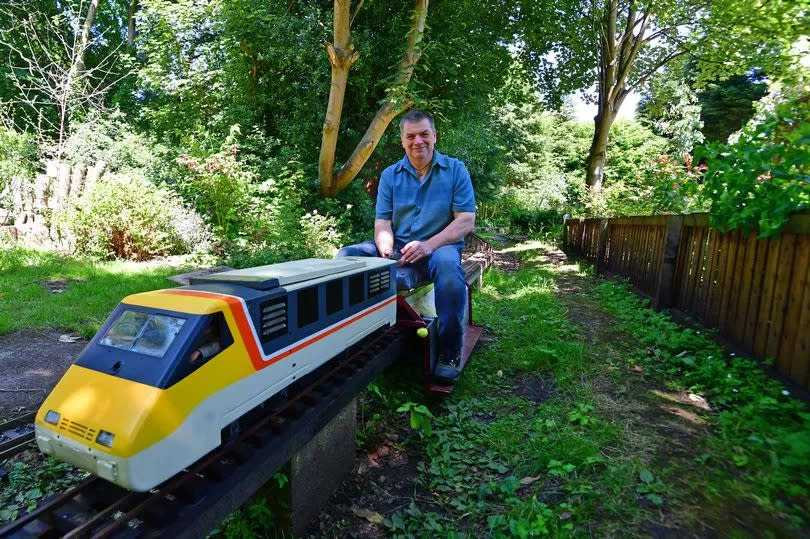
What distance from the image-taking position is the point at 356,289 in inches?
113

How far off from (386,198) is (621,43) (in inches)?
564

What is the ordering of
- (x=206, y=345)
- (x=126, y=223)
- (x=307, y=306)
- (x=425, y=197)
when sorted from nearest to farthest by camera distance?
(x=206, y=345)
(x=307, y=306)
(x=425, y=197)
(x=126, y=223)

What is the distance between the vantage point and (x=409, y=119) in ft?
11.6

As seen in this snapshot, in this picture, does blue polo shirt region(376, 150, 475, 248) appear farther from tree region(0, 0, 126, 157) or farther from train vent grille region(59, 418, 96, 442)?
tree region(0, 0, 126, 157)

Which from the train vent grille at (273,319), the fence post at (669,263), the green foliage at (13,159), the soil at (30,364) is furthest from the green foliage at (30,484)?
the green foliage at (13,159)

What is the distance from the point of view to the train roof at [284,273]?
2.13m

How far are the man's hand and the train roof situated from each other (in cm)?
28

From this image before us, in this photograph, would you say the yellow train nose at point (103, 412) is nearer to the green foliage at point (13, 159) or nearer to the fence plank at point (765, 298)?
the fence plank at point (765, 298)

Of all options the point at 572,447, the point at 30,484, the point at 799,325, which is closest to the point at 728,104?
the point at 799,325

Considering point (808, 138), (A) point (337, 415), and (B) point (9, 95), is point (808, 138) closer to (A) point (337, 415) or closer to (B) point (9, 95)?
(A) point (337, 415)

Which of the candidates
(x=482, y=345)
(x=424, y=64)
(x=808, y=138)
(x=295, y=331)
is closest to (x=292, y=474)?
(x=295, y=331)

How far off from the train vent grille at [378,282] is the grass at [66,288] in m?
2.97

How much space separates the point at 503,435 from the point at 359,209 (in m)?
9.95

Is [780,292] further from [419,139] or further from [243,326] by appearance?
[243,326]
